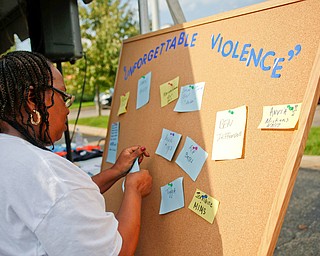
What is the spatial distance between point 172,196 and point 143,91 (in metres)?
0.57

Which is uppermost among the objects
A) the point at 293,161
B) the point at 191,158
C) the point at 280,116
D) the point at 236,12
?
→ the point at 236,12

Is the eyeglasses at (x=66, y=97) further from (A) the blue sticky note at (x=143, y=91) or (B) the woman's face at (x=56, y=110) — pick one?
(A) the blue sticky note at (x=143, y=91)

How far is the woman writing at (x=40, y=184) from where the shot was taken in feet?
2.70

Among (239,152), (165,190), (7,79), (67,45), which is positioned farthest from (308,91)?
(67,45)

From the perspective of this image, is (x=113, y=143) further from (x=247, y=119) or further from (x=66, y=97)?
(x=247, y=119)

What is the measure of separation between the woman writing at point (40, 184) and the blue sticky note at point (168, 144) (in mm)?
380

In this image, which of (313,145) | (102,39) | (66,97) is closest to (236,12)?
(66,97)

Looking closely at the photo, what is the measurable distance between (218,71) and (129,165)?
61 cm

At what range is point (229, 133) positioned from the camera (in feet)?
3.67

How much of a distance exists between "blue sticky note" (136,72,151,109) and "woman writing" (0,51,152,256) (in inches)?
22.5

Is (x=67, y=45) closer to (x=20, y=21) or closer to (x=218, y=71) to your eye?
(x=20, y=21)

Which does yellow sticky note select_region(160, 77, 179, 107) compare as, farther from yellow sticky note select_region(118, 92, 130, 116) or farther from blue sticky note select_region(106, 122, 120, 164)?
blue sticky note select_region(106, 122, 120, 164)

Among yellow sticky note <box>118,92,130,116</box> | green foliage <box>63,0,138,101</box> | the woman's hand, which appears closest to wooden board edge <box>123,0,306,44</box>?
yellow sticky note <box>118,92,130,116</box>

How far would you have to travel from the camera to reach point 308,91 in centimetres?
93
